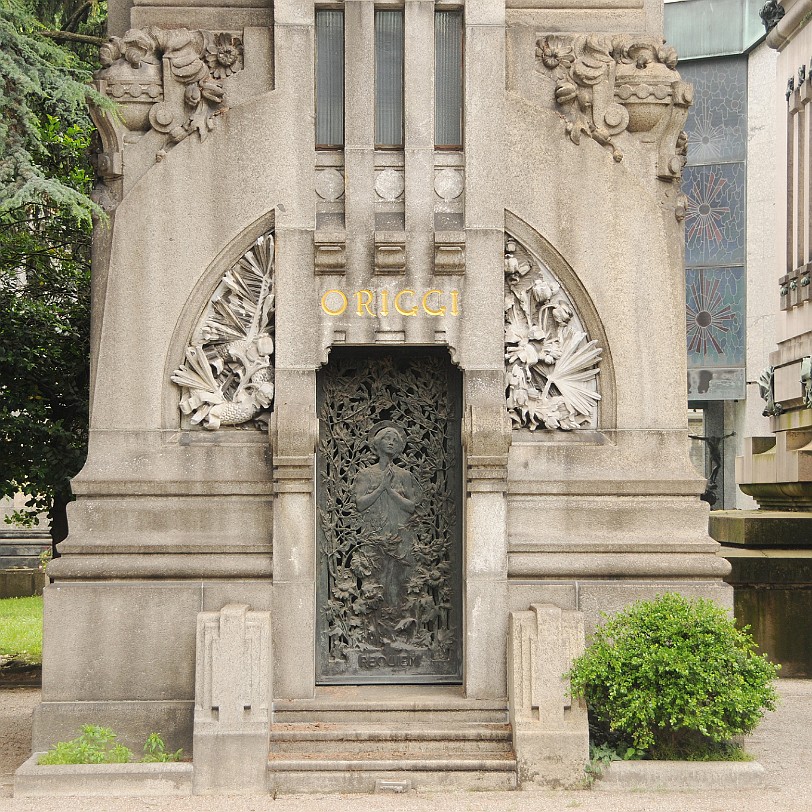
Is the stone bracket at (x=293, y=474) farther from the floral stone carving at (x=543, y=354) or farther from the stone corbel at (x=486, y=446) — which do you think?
the floral stone carving at (x=543, y=354)

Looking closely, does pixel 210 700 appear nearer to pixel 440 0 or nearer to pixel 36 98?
pixel 440 0

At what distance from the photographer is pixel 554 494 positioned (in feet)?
35.7

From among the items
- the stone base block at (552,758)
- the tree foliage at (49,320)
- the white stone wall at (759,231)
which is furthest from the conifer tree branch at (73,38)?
the white stone wall at (759,231)

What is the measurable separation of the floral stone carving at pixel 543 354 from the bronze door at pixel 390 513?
633mm

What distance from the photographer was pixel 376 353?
1133cm

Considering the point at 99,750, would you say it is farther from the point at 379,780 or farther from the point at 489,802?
the point at 489,802

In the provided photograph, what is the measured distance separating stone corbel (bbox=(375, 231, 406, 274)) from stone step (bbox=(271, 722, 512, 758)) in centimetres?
395

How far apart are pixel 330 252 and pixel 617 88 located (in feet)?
9.84

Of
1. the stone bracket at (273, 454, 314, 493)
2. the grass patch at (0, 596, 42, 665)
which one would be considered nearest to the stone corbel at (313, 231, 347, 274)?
the stone bracket at (273, 454, 314, 493)

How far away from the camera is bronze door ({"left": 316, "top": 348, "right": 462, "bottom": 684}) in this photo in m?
11.2

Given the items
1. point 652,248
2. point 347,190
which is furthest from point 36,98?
point 652,248

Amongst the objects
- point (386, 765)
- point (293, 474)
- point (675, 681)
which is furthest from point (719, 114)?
point (386, 765)

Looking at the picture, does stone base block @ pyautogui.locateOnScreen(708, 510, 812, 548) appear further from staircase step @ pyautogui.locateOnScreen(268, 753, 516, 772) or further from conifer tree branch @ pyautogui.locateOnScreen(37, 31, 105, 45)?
conifer tree branch @ pyautogui.locateOnScreen(37, 31, 105, 45)

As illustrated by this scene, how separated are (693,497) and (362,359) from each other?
10.6 ft
